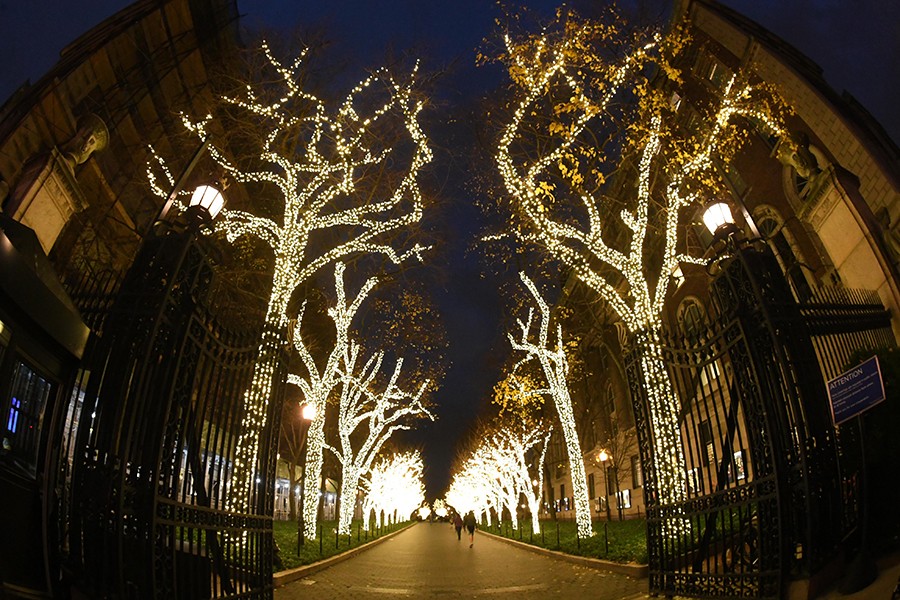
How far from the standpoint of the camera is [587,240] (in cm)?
1204

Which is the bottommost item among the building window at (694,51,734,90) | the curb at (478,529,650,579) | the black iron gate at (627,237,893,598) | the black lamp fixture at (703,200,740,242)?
the curb at (478,529,650,579)

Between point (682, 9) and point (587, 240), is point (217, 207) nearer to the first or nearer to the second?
point (587, 240)

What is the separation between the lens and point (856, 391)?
5.24 m

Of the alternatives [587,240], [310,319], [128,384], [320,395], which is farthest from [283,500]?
[128,384]

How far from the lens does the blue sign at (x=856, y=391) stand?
5.02 metres

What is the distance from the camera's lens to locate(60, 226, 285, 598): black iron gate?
4.64m

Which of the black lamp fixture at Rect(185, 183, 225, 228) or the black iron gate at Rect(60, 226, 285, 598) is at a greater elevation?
the black lamp fixture at Rect(185, 183, 225, 228)

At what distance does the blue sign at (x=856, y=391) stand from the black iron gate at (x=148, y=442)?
19.7 ft

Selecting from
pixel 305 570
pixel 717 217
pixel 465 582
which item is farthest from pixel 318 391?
pixel 717 217

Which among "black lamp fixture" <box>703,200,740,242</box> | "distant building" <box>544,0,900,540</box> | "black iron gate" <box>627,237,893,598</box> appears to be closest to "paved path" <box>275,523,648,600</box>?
"black iron gate" <box>627,237,893,598</box>

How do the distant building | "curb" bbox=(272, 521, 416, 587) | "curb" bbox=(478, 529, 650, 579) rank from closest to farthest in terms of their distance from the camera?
"curb" bbox=(272, 521, 416, 587) → "curb" bbox=(478, 529, 650, 579) → the distant building

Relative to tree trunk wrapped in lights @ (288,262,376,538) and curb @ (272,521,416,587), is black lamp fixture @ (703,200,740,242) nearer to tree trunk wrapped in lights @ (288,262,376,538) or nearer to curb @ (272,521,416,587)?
curb @ (272,521,416,587)

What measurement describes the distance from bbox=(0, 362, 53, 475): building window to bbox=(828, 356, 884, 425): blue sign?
752 centimetres

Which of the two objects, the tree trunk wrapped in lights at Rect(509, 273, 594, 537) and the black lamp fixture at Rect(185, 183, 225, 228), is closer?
the black lamp fixture at Rect(185, 183, 225, 228)
